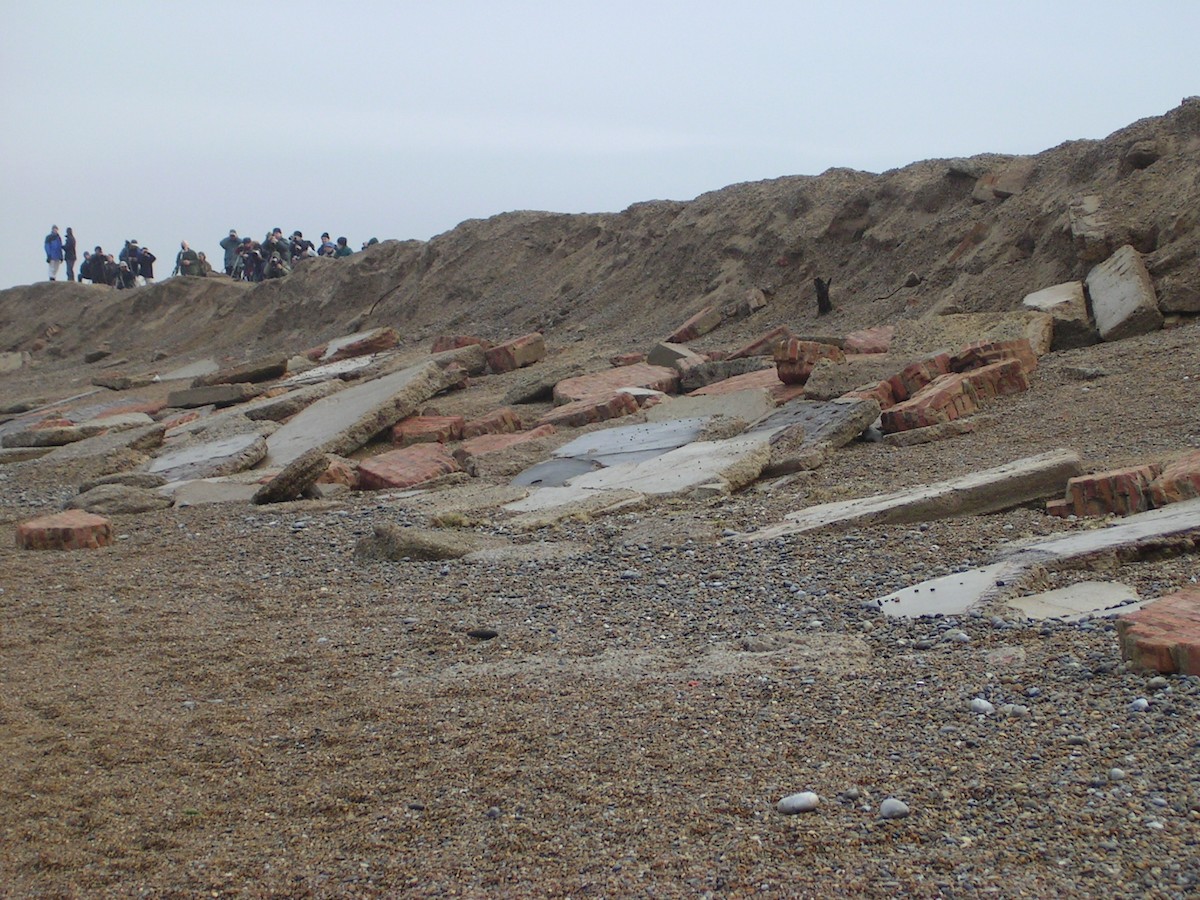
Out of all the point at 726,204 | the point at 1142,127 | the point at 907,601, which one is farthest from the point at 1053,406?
the point at 726,204

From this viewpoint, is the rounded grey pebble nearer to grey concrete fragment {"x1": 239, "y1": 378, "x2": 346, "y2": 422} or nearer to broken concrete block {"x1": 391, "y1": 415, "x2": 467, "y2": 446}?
broken concrete block {"x1": 391, "y1": 415, "x2": 467, "y2": 446}

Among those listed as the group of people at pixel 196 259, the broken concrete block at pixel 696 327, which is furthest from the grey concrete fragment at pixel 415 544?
the group of people at pixel 196 259

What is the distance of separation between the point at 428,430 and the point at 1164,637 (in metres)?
7.18

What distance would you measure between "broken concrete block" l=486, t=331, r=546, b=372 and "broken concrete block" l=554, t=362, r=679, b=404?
1884 millimetres

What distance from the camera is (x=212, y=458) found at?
9.55m

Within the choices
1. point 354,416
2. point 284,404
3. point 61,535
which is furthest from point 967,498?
point 284,404

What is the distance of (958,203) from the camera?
12.2 m

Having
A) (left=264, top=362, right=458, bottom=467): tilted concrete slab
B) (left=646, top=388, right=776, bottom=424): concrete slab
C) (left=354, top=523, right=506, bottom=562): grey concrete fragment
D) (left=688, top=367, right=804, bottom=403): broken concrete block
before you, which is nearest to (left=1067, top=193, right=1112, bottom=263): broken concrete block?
(left=688, top=367, right=804, bottom=403): broken concrete block

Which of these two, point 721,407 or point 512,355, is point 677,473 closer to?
point 721,407

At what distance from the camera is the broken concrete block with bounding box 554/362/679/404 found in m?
9.93

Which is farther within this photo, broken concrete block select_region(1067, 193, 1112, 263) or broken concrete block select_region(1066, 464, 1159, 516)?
broken concrete block select_region(1067, 193, 1112, 263)

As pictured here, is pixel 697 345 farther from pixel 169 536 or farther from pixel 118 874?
pixel 118 874

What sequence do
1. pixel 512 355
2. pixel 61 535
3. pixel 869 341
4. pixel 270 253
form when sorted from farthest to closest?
pixel 270 253, pixel 512 355, pixel 869 341, pixel 61 535

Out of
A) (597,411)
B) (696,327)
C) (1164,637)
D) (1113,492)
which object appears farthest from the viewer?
(696,327)
